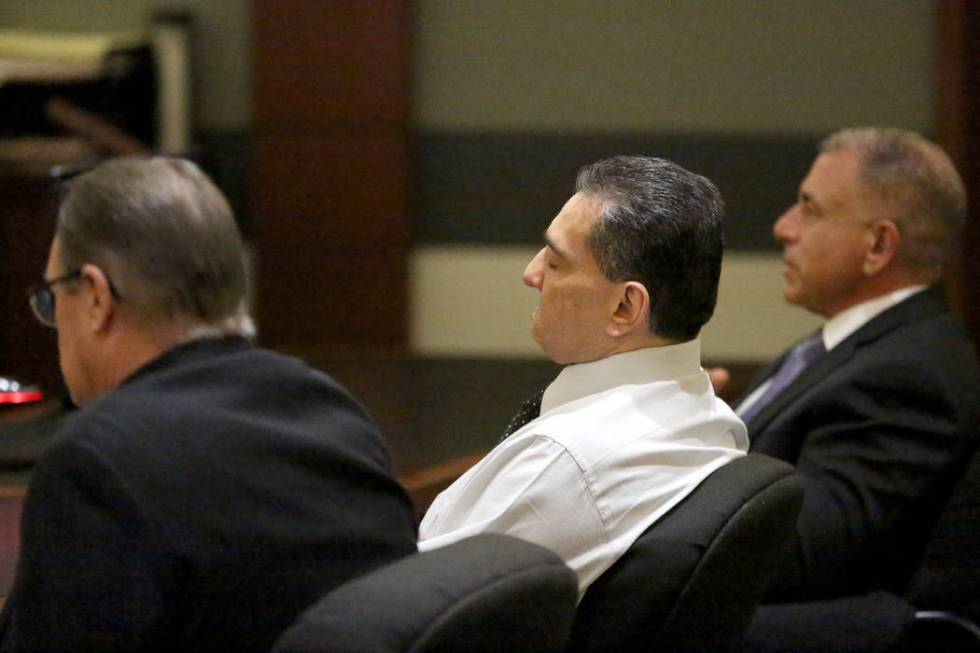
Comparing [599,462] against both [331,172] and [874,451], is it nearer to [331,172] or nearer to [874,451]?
[874,451]

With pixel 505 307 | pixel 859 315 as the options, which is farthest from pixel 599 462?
pixel 505 307

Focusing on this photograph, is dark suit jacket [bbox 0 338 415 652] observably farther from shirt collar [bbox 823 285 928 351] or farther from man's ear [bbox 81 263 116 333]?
shirt collar [bbox 823 285 928 351]

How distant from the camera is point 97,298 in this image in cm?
127

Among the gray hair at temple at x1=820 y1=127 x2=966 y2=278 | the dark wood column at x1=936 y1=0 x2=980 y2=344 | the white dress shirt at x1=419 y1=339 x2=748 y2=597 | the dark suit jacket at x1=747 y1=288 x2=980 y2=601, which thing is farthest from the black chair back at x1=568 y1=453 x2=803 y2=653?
the dark wood column at x1=936 y1=0 x2=980 y2=344

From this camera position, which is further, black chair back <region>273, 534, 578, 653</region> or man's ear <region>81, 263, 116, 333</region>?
man's ear <region>81, 263, 116, 333</region>

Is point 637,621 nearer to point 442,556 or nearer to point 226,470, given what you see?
point 442,556

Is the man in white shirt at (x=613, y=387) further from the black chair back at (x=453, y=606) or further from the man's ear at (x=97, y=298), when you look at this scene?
the man's ear at (x=97, y=298)

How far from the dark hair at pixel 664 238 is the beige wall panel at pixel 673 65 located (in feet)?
12.1

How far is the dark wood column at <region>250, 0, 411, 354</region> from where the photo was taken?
540 cm

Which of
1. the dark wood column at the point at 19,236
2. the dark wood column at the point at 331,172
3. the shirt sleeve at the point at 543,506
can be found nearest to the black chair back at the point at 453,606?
the shirt sleeve at the point at 543,506

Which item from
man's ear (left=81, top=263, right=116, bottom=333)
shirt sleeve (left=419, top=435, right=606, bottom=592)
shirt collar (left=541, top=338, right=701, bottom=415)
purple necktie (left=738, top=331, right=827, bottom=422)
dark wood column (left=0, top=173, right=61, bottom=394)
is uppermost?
man's ear (left=81, top=263, right=116, bottom=333)

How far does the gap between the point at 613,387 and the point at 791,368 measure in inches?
39.4

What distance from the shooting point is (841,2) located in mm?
5105

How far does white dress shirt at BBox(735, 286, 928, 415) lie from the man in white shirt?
82 cm
